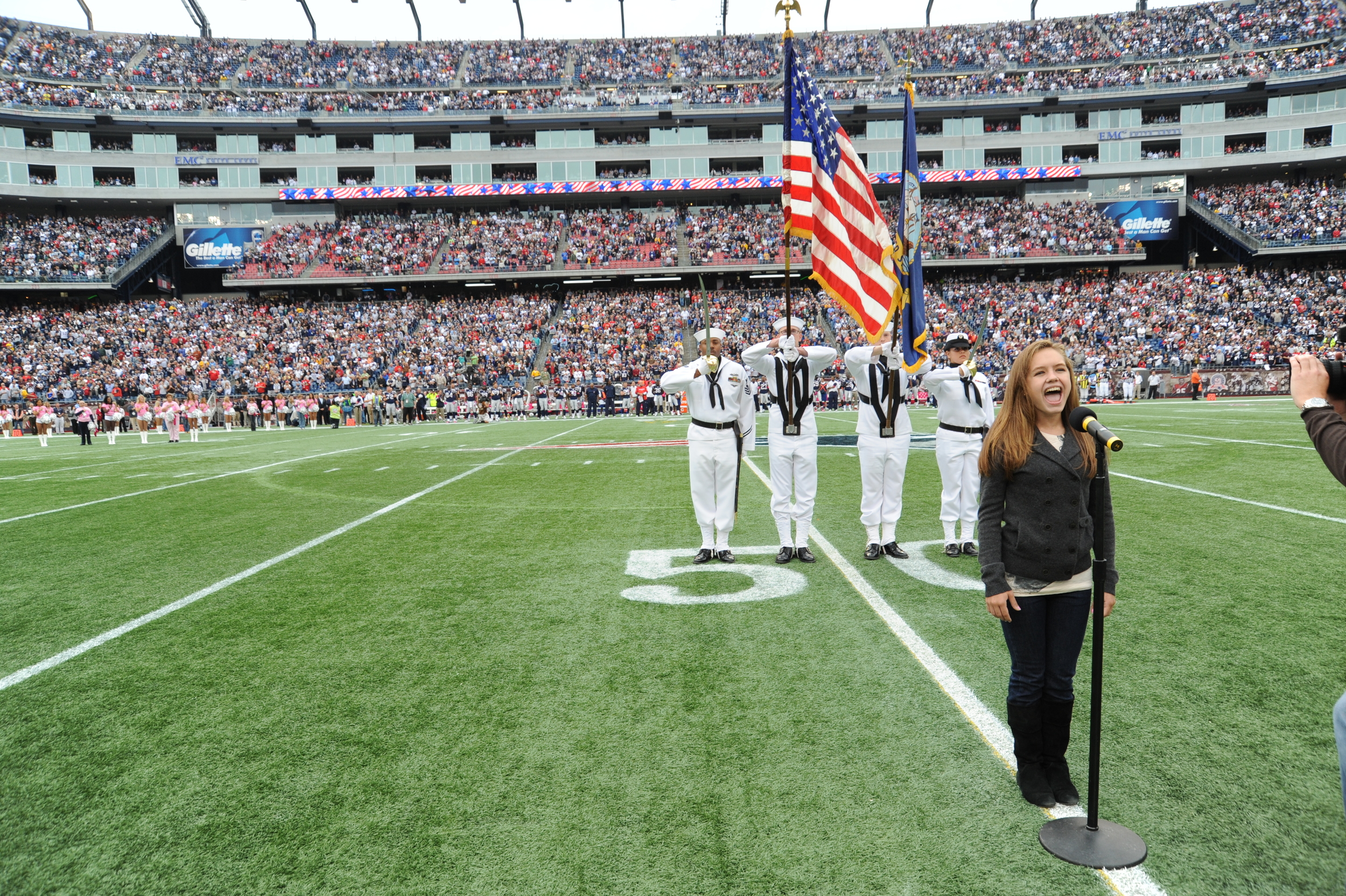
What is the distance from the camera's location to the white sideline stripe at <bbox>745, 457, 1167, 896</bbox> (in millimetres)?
2359

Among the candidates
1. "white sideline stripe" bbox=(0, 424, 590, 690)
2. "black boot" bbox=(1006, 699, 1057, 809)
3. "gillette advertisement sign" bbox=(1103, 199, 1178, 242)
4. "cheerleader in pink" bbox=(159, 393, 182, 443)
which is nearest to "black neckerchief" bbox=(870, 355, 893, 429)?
"black boot" bbox=(1006, 699, 1057, 809)

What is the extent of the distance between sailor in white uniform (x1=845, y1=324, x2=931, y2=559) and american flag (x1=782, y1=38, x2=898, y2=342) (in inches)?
11.2

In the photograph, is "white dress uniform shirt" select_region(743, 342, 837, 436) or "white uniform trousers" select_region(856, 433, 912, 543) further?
"white uniform trousers" select_region(856, 433, 912, 543)

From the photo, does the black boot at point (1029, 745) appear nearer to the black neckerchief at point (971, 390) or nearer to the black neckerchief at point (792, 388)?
the black neckerchief at point (792, 388)

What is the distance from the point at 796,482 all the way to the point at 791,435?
441 mm

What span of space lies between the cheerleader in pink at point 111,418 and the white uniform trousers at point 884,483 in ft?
86.2

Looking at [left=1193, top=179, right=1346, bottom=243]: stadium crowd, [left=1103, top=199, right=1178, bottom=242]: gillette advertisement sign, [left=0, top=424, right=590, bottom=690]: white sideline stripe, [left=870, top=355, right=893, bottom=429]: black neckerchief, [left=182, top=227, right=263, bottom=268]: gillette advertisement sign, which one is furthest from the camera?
[left=182, top=227, right=263, bottom=268]: gillette advertisement sign

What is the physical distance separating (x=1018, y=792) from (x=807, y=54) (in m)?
63.7

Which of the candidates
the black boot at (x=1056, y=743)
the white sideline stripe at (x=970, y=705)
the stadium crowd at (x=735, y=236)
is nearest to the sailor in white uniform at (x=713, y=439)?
the white sideline stripe at (x=970, y=705)

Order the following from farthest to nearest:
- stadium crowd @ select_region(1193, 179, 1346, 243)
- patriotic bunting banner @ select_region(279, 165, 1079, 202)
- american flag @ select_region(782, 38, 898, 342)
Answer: patriotic bunting banner @ select_region(279, 165, 1079, 202) < stadium crowd @ select_region(1193, 179, 1346, 243) < american flag @ select_region(782, 38, 898, 342)

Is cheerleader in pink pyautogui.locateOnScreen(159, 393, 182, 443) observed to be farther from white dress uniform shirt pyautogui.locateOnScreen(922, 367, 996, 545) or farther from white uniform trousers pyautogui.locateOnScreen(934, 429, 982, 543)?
white uniform trousers pyautogui.locateOnScreen(934, 429, 982, 543)

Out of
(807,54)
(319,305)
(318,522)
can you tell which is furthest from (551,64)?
(318,522)

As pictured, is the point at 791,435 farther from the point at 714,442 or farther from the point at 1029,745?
the point at 1029,745

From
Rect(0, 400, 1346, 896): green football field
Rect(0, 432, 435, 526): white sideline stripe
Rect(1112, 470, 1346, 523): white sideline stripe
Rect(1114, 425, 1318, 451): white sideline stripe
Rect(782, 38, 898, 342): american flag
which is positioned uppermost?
Rect(782, 38, 898, 342): american flag
